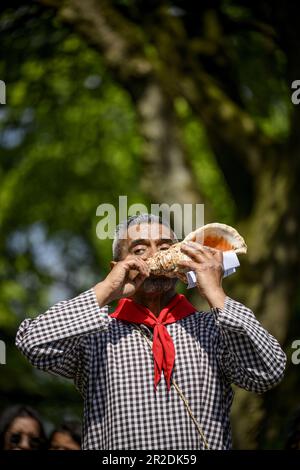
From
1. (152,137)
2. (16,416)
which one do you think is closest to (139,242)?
(16,416)

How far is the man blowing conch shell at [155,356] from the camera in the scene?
385cm

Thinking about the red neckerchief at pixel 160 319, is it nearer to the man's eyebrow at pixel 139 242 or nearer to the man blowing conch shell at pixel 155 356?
the man blowing conch shell at pixel 155 356

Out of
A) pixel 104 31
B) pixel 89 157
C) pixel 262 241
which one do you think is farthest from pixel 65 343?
pixel 89 157

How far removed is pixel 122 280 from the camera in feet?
13.2

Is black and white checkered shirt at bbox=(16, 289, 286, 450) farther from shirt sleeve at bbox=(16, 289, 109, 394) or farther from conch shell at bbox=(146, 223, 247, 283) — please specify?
conch shell at bbox=(146, 223, 247, 283)

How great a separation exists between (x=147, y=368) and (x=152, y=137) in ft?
15.7

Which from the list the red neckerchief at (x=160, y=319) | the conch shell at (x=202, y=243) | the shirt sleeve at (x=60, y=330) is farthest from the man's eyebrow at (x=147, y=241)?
the shirt sleeve at (x=60, y=330)

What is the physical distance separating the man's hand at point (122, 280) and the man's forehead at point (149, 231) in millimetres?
146

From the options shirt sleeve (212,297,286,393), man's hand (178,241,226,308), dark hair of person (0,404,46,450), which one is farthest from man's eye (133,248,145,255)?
dark hair of person (0,404,46,450)

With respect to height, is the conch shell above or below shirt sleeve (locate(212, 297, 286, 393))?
above

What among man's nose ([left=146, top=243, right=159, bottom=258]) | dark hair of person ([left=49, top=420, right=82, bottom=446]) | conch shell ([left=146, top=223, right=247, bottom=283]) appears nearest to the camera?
conch shell ([left=146, top=223, right=247, bottom=283])

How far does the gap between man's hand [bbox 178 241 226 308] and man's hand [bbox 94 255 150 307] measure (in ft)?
0.63

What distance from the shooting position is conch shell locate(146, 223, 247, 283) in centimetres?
399

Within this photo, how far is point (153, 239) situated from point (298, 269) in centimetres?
439
